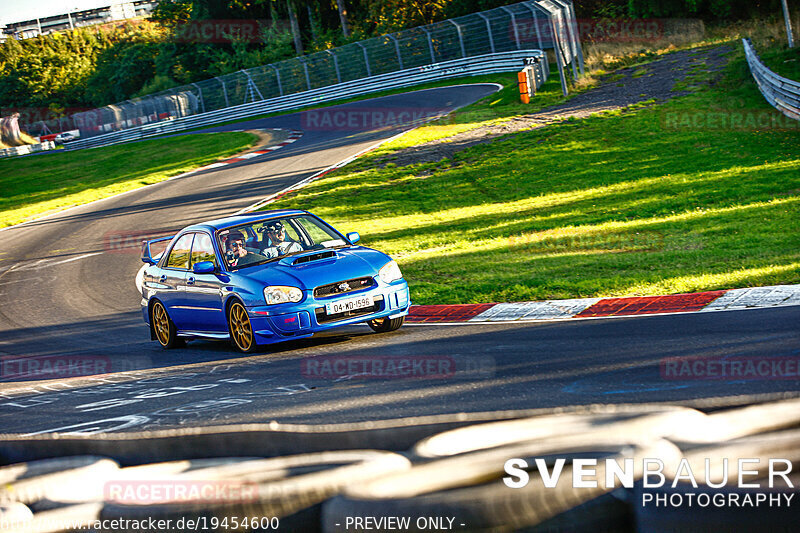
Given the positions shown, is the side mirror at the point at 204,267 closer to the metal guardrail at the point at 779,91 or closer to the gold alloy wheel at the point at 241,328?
the gold alloy wheel at the point at 241,328

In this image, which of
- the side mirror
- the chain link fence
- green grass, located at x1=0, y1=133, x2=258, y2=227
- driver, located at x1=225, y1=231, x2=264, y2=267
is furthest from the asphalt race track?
the chain link fence

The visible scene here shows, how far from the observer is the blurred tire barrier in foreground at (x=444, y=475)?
2.77 metres

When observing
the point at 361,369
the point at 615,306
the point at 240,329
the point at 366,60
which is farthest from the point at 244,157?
the point at 361,369

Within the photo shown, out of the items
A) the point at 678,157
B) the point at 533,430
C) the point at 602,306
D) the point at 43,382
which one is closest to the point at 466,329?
the point at 602,306

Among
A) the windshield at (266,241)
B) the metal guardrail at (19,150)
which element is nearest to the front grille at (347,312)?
the windshield at (266,241)

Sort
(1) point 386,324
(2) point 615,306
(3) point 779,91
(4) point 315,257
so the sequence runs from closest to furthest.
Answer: (2) point 615,306 < (1) point 386,324 < (4) point 315,257 < (3) point 779,91

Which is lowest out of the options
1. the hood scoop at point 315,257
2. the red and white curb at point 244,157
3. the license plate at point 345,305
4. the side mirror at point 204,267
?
the license plate at point 345,305

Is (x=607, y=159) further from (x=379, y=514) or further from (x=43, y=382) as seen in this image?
(x=379, y=514)

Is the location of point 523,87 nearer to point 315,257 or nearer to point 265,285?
point 315,257

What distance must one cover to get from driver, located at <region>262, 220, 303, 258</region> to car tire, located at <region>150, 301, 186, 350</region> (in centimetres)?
175

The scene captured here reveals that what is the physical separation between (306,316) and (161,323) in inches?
116

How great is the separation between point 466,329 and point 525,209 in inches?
371

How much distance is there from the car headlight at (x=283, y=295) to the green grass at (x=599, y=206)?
274 cm

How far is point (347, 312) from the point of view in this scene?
28.9 ft
